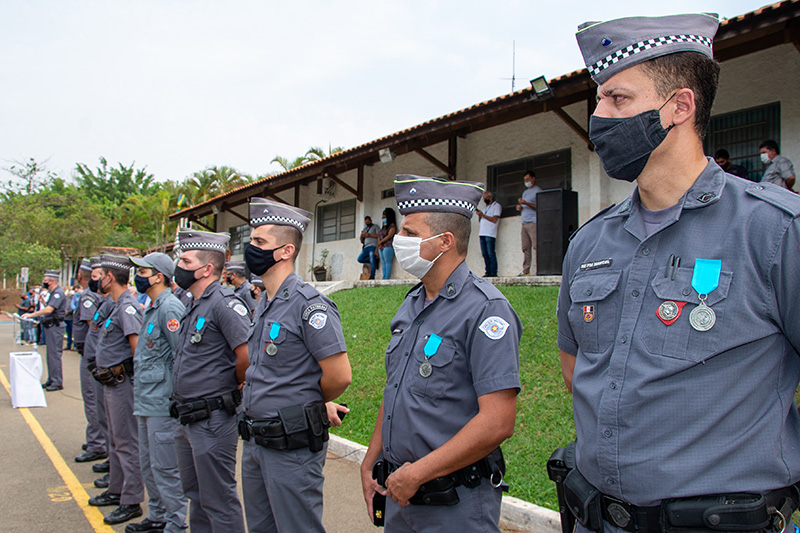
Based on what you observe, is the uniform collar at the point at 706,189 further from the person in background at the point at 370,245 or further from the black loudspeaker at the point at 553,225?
the person in background at the point at 370,245

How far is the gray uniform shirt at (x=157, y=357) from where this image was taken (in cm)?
413

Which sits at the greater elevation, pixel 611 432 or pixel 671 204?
pixel 671 204

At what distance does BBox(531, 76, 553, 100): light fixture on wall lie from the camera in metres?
8.59

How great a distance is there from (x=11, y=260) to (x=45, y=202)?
534 cm

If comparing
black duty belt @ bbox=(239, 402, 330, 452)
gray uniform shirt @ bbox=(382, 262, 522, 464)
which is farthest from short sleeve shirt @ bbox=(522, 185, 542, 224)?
gray uniform shirt @ bbox=(382, 262, 522, 464)

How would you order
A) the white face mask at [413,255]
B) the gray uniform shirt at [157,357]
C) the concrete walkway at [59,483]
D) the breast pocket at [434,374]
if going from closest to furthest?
the breast pocket at [434,374], the white face mask at [413,255], the gray uniform shirt at [157,357], the concrete walkway at [59,483]

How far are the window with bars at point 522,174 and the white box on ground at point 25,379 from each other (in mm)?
9064

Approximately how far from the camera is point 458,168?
13141 mm

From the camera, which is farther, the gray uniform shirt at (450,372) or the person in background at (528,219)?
the person in background at (528,219)

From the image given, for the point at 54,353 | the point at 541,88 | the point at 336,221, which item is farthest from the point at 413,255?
the point at 336,221

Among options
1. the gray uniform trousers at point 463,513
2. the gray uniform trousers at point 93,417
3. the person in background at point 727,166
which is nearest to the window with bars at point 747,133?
the person in background at point 727,166

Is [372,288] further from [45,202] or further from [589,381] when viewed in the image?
[45,202]

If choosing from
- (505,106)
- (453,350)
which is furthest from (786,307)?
(505,106)

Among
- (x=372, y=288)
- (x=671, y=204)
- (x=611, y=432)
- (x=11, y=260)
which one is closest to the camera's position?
(x=611, y=432)
